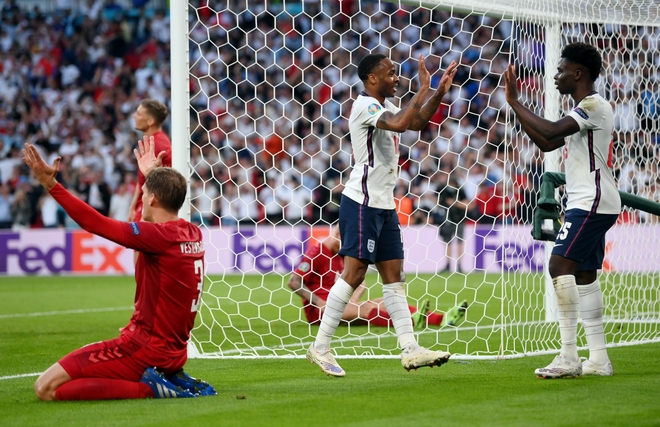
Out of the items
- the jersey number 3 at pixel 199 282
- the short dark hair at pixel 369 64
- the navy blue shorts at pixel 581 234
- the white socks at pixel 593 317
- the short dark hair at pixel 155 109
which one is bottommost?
the white socks at pixel 593 317

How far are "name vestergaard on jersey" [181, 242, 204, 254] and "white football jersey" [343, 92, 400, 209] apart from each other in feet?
3.71

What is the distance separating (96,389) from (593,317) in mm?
3012

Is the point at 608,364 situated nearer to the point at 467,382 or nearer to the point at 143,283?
the point at 467,382

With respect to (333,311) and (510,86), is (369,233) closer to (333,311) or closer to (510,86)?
(333,311)

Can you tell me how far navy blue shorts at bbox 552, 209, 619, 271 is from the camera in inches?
223

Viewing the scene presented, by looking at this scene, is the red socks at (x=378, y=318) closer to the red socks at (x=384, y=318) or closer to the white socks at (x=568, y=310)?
the red socks at (x=384, y=318)

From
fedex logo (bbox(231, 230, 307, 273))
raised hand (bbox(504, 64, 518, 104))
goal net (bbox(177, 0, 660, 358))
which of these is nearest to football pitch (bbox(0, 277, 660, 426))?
goal net (bbox(177, 0, 660, 358))

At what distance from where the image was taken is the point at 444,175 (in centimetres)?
1593

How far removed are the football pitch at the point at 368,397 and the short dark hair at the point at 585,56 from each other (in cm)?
187

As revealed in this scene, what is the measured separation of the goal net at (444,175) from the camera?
25.4 feet

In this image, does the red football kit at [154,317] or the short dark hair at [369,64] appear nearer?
the red football kit at [154,317]

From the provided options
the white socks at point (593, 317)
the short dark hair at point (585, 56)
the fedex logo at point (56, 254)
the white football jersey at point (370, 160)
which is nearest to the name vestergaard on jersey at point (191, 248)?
the white football jersey at point (370, 160)

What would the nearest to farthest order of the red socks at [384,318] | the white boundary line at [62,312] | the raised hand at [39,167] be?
the raised hand at [39,167], the red socks at [384,318], the white boundary line at [62,312]

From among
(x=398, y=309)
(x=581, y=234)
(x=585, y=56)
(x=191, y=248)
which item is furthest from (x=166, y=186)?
(x=585, y=56)
